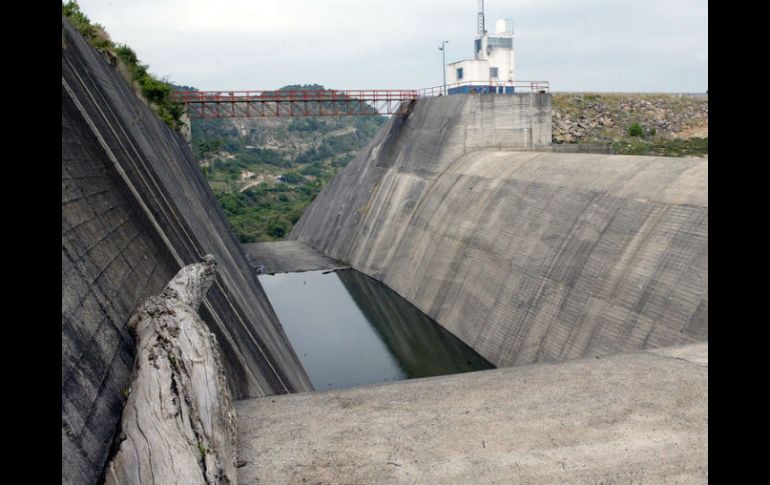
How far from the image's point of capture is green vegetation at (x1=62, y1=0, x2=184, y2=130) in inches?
1040

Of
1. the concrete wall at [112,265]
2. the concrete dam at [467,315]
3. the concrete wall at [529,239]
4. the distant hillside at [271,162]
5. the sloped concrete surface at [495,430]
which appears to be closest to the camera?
the concrete wall at [112,265]

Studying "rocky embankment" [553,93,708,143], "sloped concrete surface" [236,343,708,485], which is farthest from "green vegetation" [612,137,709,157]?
"sloped concrete surface" [236,343,708,485]

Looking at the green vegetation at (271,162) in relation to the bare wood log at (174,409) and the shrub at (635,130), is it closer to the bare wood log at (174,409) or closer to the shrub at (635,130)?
the shrub at (635,130)

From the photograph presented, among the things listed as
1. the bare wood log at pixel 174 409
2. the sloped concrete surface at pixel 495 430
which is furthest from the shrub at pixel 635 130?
the bare wood log at pixel 174 409

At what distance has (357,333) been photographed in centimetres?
2772

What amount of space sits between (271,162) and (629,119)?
88.4 meters

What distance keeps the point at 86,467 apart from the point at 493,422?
15.7 feet

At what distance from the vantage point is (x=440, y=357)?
23.1 m

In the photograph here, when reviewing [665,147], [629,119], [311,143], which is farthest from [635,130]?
[311,143]

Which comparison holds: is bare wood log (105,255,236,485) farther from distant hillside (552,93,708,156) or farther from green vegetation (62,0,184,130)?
distant hillside (552,93,708,156)

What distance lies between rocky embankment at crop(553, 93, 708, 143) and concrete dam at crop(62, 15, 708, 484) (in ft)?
42.3

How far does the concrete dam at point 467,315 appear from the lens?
7.58 meters

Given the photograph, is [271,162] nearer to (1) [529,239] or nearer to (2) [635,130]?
(2) [635,130]
